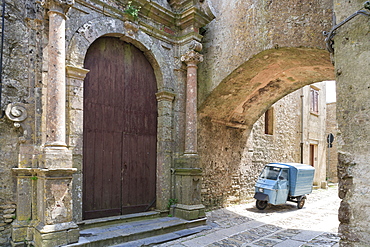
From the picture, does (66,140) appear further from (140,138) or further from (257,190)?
(257,190)

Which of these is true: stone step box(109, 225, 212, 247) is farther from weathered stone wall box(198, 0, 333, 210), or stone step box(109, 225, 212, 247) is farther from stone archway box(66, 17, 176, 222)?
weathered stone wall box(198, 0, 333, 210)

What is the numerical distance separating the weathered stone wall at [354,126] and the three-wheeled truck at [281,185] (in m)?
4.35

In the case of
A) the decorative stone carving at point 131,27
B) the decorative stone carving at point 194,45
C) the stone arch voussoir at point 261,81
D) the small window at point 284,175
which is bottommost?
the small window at point 284,175

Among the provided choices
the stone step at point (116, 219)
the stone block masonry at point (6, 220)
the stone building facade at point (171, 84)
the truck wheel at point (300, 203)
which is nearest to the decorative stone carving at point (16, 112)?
the stone building facade at point (171, 84)

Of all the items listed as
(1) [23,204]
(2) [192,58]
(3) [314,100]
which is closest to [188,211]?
(1) [23,204]

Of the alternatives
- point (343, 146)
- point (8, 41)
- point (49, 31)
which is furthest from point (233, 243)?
point (8, 41)

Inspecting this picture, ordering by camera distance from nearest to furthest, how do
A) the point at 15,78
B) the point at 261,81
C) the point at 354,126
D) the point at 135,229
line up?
the point at 354,126 < the point at 15,78 < the point at 135,229 < the point at 261,81

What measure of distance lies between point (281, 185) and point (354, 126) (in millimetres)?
4773

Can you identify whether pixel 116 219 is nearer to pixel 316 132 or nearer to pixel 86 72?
pixel 86 72

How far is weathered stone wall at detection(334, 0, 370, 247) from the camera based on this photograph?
2.69 meters

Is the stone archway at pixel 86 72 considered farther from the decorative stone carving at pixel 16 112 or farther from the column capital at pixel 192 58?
the decorative stone carving at pixel 16 112

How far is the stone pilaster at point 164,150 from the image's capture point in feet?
19.3

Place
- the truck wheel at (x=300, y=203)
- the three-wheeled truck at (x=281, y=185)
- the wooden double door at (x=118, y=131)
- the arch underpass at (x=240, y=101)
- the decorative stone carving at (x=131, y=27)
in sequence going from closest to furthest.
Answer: the wooden double door at (x=118, y=131)
the decorative stone carving at (x=131, y=27)
the arch underpass at (x=240, y=101)
the three-wheeled truck at (x=281, y=185)
the truck wheel at (x=300, y=203)

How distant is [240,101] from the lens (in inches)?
288
